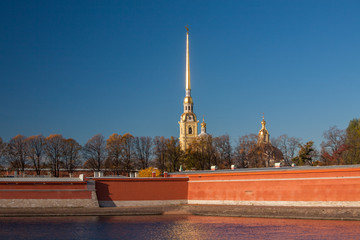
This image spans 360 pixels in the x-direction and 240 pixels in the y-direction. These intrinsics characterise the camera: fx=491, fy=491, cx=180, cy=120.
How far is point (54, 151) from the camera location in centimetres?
6431

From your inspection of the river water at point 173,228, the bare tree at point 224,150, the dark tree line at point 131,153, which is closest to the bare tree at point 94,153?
the dark tree line at point 131,153

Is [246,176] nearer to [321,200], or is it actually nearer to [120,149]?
[321,200]

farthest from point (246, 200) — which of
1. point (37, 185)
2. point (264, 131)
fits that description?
point (264, 131)

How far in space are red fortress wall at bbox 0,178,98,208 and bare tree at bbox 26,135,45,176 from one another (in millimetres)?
23653

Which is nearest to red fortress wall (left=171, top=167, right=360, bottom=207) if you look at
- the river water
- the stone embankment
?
the stone embankment

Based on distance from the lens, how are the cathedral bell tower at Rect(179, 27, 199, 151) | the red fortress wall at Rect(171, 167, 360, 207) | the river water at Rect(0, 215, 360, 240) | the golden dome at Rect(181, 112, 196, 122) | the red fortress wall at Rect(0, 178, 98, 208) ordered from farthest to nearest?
the golden dome at Rect(181, 112, 196, 122), the cathedral bell tower at Rect(179, 27, 199, 151), the red fortress wall at Rect(0, 178, 98, 208), the red fortress wall at Rect(171, 167, 360, 207), the river water at Rect(0, 215, 360, 240)

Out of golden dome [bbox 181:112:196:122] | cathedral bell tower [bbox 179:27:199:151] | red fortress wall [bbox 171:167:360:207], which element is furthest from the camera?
golden dome [bbox 181:112:196:122]

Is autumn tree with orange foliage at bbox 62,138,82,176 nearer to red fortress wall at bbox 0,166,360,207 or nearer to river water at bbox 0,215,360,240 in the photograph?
red fortress wall at bbox 0,166,360,207

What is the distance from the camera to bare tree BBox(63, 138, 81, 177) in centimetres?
6406

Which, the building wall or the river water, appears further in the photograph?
the building wall

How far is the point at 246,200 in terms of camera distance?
40.0 meters

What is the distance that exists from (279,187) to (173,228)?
1042 cm

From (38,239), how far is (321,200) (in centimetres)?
2000

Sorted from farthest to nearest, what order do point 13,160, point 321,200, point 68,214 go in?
point 13,160 → point 68,214 → point 321,200
